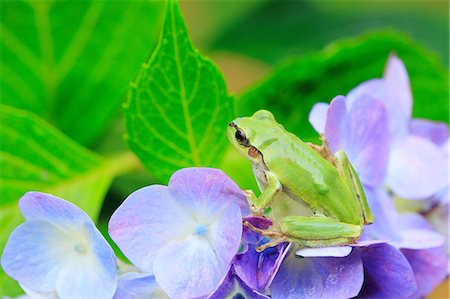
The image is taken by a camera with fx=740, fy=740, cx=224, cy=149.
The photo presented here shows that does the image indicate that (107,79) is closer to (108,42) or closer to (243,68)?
(108,42)

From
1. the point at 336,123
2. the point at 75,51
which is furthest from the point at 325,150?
the point at 75,51

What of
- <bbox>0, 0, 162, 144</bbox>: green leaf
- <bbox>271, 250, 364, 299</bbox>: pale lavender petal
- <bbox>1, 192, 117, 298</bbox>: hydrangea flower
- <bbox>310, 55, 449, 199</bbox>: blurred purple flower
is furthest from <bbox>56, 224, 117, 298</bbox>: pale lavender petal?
<bbox>0, 0, 162, 144</bbox>: green leaf

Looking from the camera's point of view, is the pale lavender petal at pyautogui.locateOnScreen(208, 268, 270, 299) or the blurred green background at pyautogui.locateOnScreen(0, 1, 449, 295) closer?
the pale lavender petal at pyautogui.locateOnScreen(208, 268, 270, 299)

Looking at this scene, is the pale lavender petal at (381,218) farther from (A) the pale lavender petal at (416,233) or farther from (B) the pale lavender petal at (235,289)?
(B) the pale lavender petal at (235,289)

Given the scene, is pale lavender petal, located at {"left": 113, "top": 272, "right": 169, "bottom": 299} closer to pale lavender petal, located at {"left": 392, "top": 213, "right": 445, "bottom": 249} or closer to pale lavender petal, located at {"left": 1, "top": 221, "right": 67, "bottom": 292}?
pale lavender petal, located at {"left": 1, "top": 221, "right": 67, "bottom": 292}

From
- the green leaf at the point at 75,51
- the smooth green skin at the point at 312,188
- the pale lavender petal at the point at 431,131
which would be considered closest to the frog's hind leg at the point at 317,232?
the smooth green skin at the point at 312,188

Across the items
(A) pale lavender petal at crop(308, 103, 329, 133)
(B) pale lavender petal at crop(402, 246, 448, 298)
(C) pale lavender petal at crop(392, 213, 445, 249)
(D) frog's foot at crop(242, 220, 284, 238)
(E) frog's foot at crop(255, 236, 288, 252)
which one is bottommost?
(B) pale lavender petal at crop(402, 246, 448, 298)
